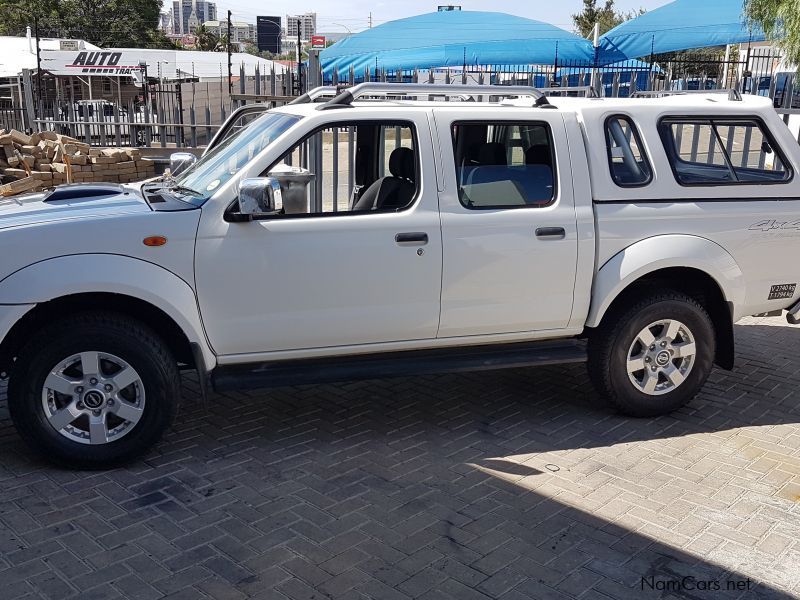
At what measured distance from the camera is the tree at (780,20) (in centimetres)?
1205

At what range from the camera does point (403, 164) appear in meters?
5.22

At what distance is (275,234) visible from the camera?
4.65 metres

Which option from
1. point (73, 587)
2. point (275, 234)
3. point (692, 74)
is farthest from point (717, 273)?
point (692, 74)

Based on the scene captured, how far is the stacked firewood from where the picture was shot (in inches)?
497

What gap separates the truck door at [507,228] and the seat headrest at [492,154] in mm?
12

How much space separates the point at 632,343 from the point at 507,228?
118 centimetres

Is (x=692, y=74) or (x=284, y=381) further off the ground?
(x=692, y=74)

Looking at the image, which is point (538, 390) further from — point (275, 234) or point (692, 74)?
point (692, 74)

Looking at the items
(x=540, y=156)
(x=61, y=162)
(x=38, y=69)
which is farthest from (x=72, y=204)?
(x=38, y=69)

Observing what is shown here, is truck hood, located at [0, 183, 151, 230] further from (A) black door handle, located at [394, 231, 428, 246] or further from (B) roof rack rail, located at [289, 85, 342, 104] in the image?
(A) black door handle, located at [394, 231, 428, 246]

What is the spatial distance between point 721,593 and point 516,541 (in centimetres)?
93

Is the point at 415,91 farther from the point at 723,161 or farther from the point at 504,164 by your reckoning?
the point at 723,161

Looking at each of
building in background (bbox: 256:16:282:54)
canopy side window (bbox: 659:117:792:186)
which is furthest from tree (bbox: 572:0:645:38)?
canopy side window (bbox: 659:117:792:186)

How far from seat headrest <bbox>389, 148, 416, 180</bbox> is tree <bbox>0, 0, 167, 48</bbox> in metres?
63.5
